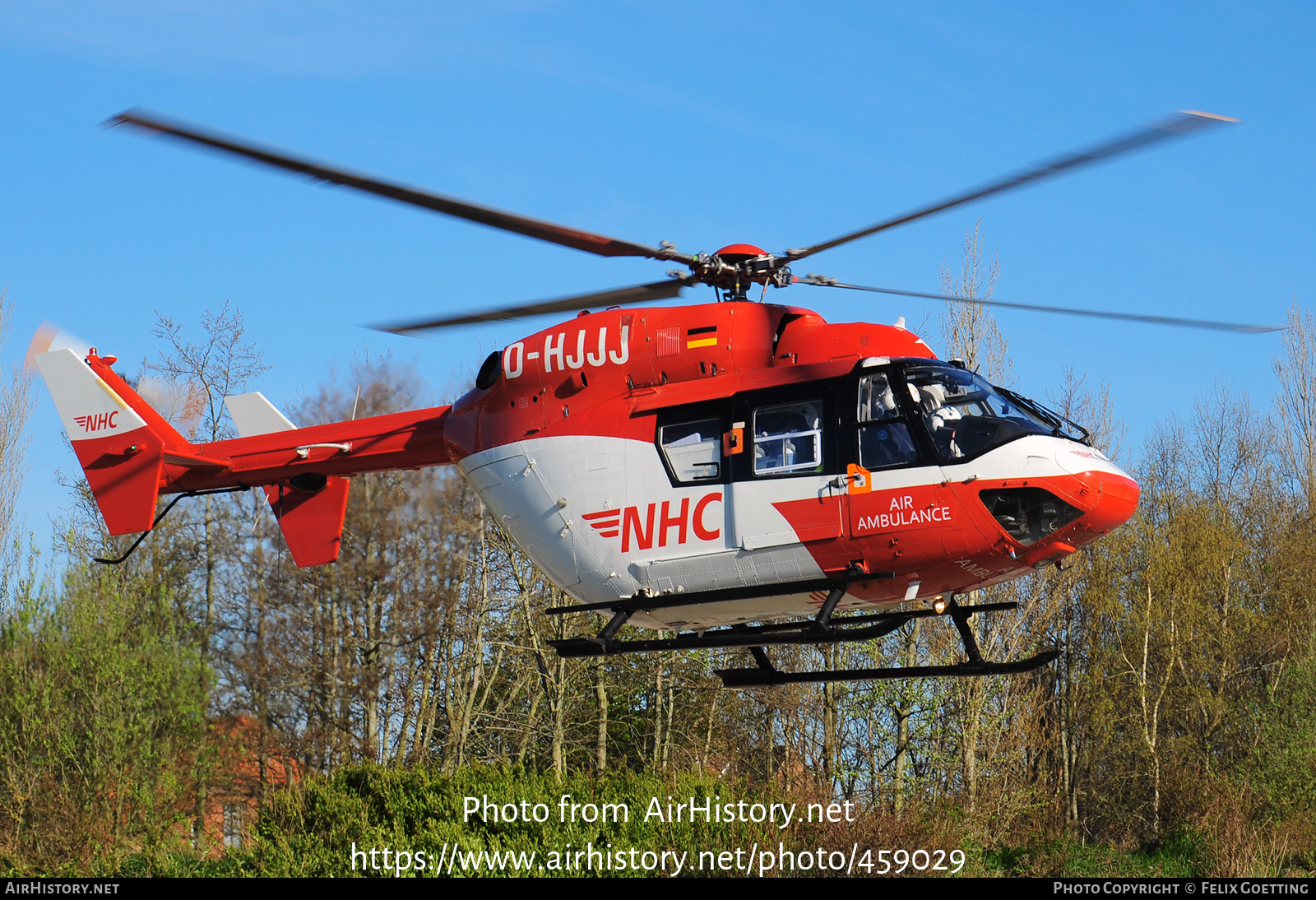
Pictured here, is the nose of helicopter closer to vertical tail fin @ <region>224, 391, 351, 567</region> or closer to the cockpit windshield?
the cockpit windshield

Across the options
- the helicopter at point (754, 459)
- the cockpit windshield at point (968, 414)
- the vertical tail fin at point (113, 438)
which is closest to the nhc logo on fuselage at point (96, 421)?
the vertical tail fin at point (113, 438)

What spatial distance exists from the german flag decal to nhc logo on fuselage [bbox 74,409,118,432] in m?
7.11

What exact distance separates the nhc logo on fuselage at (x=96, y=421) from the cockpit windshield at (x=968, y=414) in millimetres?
9238

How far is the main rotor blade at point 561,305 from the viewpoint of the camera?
11414 mm

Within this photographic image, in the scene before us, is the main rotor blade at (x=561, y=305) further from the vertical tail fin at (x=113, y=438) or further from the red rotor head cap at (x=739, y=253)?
the vertical tail fin at (x=113, y=438)

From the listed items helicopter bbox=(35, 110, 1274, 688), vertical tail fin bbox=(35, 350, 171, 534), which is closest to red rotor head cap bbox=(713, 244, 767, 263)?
helicopter bbox=(35, 110, 1274, 688)

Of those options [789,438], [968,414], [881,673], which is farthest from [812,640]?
[968,414]

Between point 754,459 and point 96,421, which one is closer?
point 754,459

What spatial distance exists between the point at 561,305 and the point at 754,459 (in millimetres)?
2967

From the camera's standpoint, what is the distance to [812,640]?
30.0ft

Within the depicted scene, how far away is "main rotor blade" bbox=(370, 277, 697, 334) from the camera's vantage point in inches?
449

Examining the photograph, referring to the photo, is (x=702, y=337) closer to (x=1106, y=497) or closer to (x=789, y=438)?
(x=789, y=438)
